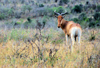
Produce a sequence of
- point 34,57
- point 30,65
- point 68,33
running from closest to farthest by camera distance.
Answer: point 30,65, point 34,57, point 68,33

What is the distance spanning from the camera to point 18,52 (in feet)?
19.6

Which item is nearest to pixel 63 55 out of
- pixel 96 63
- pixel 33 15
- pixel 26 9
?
pixel 96 63

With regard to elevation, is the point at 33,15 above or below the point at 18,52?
below

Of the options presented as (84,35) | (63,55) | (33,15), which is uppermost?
(63,55)

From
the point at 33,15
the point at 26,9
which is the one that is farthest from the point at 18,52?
the point at 26,9

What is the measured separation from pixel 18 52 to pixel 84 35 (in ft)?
18.9

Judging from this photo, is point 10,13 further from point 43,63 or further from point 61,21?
point 43,63

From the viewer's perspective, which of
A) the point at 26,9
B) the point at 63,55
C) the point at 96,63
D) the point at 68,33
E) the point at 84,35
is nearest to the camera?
the point at 96,63

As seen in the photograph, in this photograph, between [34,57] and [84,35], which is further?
[84,35]

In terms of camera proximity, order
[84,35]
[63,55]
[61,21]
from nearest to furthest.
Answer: [63,55]
[61,21]
[84,35]

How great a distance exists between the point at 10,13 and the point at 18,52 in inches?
982

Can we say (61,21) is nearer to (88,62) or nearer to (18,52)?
(18,52)

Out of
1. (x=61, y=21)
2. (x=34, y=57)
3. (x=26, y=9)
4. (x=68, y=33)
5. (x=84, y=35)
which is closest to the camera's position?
(x=34, y=57)

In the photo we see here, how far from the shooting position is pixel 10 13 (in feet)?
97.7
